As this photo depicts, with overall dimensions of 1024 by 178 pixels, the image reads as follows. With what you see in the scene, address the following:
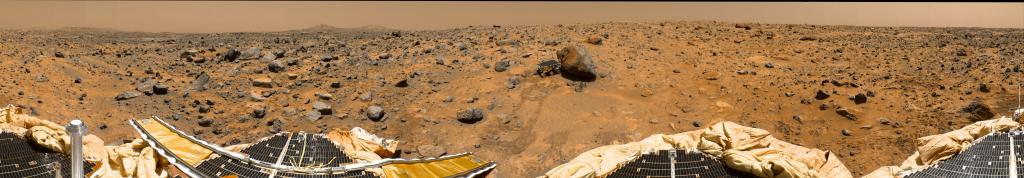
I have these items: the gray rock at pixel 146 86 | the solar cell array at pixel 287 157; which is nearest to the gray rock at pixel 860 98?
the solar cell array at pixel 287 157

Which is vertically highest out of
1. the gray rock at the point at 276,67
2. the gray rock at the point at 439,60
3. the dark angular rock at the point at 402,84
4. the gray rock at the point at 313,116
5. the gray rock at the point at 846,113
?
the gray rock at the point at 439,60

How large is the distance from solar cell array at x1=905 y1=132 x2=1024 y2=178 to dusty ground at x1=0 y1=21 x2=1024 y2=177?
4.77ft

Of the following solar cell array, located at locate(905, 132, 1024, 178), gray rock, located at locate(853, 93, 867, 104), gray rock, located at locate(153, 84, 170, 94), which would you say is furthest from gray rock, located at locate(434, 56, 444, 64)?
solar cell array, located at locate(905, 132, 1024, 178)

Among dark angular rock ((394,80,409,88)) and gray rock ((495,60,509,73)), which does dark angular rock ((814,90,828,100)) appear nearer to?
gray rock ((495,60,509,73))

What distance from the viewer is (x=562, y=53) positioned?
1170 centimetres

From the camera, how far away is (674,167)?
8070 mm

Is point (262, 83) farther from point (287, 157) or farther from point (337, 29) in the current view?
point (337, 29)

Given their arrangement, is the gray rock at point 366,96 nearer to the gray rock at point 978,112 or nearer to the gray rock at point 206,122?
the gray rock at point 206,122

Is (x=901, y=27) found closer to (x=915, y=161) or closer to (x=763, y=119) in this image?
(x=763, y=119)

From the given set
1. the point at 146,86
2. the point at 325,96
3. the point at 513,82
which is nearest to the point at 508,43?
the point at 513,82

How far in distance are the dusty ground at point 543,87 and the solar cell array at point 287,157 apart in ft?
4.51

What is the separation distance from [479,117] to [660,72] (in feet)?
9.10

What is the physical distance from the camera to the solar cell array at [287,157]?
8477mm

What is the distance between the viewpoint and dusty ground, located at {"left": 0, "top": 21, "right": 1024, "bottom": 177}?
10.2m
